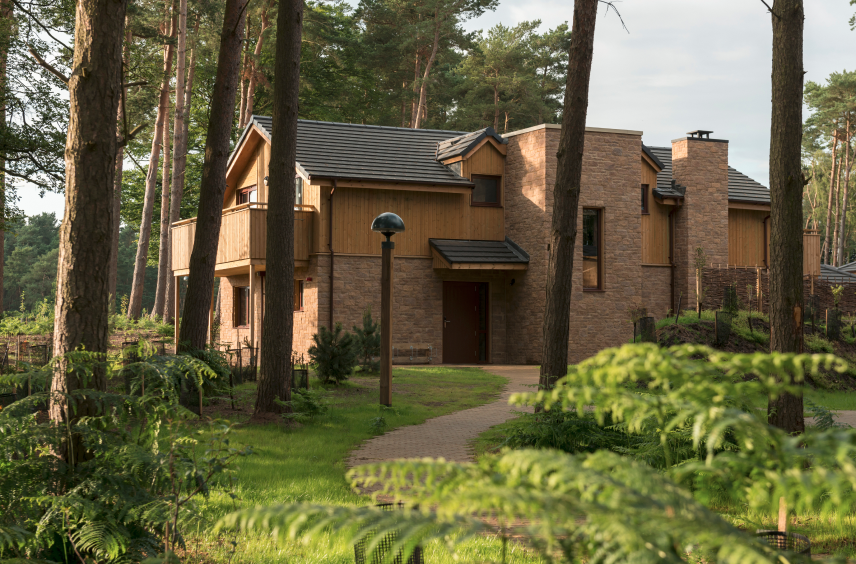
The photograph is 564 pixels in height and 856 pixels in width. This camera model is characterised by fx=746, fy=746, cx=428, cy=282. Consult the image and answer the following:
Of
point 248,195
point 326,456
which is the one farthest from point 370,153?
point 326,456

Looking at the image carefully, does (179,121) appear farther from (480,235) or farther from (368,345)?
(368,345)

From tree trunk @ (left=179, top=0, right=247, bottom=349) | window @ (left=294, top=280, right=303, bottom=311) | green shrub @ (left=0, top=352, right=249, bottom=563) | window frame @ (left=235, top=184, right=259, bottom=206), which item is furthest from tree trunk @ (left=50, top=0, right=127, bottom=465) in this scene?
window frame @ (left=235, top=184, right=259, bottom=206)

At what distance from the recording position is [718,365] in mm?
1700

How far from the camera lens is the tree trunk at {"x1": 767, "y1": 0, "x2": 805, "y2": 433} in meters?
6.96

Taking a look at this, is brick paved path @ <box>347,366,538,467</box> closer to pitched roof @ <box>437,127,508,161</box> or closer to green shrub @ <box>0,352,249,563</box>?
green shrub @ <box>0,352,249,563</box>

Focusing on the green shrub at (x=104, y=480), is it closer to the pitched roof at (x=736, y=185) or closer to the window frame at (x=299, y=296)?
the window frame at (x=299, y=296)

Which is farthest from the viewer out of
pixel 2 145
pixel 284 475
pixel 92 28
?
pixel 2 145

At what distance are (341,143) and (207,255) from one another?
38.4 feet

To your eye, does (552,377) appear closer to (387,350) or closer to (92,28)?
(387,350)

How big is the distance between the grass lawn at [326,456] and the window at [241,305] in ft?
31.0

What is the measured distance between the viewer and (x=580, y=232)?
836 inches

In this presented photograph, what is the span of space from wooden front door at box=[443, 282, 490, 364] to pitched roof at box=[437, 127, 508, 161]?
12.6 ft

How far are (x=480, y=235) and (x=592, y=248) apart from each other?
3271mm

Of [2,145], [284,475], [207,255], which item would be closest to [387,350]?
[207,255]
